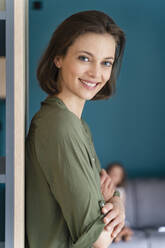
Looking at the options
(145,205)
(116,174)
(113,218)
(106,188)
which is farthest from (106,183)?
(145,205)

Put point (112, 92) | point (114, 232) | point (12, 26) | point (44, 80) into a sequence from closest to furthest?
point (12, 26) < point (114, 232) < point (44, 80) < point (112, 92)

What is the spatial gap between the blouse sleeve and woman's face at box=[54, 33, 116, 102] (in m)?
0.19

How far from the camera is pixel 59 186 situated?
0.88 m

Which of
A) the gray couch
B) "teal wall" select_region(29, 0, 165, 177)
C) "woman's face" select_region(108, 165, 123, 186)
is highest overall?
"teal wall" select_region(29, 0, 165, 177)

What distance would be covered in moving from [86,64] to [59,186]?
373mm

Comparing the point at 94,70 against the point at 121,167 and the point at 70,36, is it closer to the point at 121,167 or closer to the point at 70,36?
the point at 70,36

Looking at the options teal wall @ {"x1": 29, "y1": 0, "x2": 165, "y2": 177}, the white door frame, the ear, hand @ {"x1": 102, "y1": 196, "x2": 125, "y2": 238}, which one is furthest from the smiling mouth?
teal wall @ {"x1": 29, "y1": 0, "x2": 165, "y2": 177}

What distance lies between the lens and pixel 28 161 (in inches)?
37.1

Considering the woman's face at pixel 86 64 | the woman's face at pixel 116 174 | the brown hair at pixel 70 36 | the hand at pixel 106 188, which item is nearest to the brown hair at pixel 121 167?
the woman's face at pixel 116 174

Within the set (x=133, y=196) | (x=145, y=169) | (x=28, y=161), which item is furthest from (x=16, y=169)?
(x=145, y=169)

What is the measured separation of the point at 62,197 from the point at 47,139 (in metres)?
0.16

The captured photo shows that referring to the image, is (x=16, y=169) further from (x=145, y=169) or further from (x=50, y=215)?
(x=145, y=169)

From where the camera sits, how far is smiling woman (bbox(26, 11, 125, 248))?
88 centimetres

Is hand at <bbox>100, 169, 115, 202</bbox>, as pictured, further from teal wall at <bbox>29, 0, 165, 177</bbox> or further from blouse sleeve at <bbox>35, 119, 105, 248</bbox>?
teal wall at <bbox>29, 0, 165, 177</bbox>
